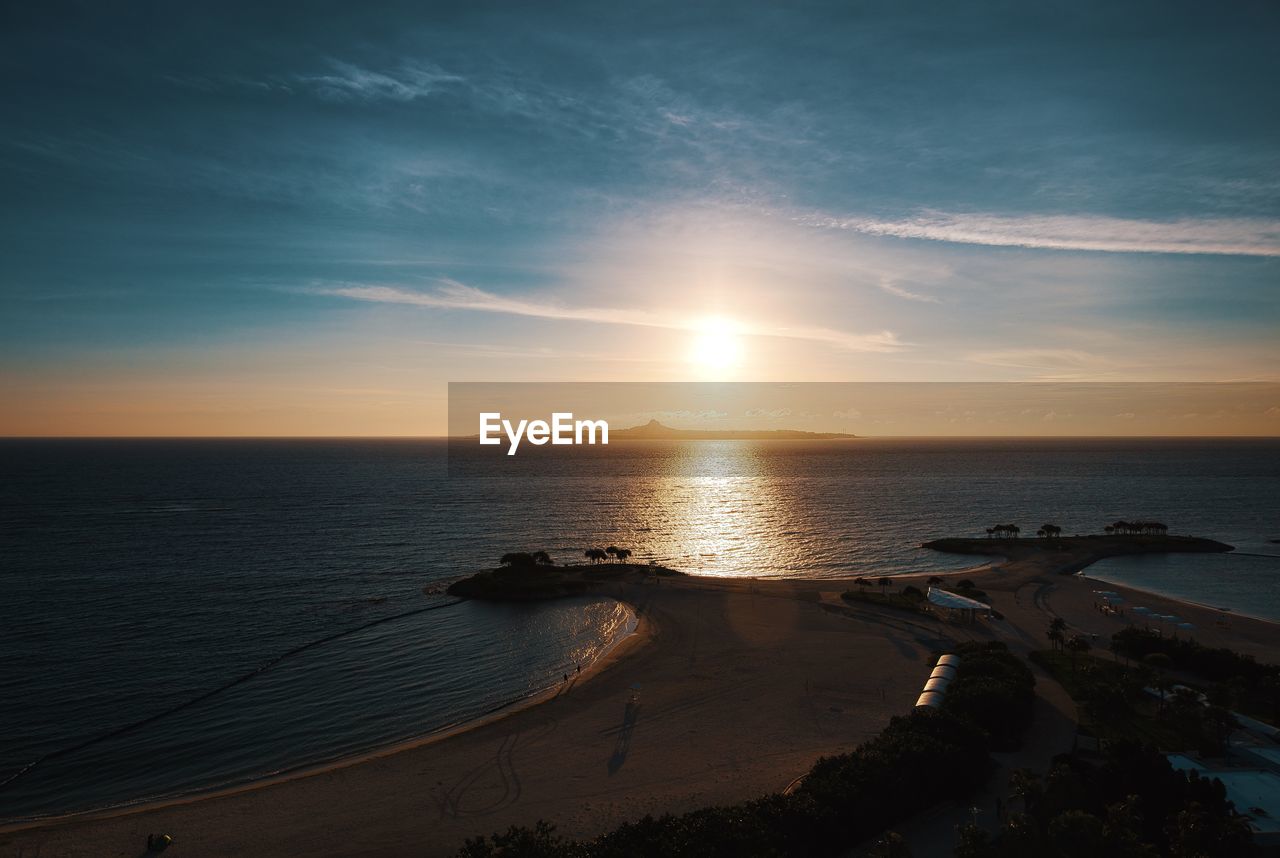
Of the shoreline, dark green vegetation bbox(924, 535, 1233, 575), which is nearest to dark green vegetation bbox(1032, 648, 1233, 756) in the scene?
the shoreline

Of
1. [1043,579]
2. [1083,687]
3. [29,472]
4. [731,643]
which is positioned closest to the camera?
[1083,687]

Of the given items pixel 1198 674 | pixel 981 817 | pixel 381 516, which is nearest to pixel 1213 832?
pixel 981 817

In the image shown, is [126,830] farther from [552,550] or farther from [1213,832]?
[552,550]

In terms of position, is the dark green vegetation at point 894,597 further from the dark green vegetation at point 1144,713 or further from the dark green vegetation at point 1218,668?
the dark green vegetation at point 1144,713

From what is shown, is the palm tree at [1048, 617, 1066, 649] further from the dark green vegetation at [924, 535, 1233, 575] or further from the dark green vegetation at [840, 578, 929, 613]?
the dark green vegetation at [924, 535, 1233, 575]

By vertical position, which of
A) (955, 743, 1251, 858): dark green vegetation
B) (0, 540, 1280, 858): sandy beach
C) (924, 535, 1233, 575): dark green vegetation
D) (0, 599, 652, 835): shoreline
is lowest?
(0, 599, 652, 835): shoreline
